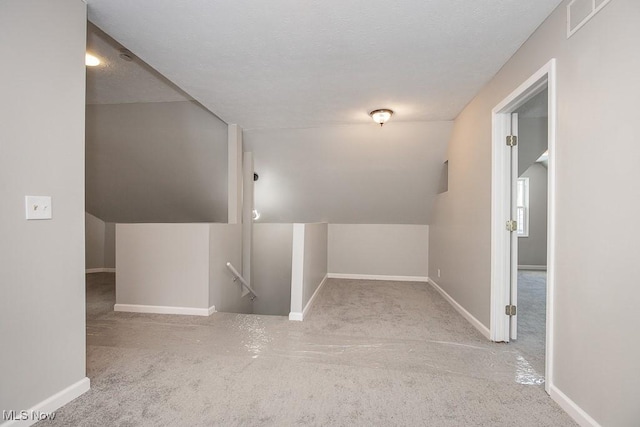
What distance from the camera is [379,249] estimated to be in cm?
567

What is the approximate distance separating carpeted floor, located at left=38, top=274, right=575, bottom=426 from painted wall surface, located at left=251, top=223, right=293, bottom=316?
198 centimetres

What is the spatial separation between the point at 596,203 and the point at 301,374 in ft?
6.40

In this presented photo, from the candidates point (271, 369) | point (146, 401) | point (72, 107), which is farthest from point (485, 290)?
point (72, 107)

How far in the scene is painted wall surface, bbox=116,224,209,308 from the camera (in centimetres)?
326

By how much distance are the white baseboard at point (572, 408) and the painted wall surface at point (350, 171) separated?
3.14 metres

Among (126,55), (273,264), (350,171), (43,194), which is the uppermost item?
(126,55)

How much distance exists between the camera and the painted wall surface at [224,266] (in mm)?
3373

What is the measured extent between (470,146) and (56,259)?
3.57 metres

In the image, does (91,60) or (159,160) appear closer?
(91,60)

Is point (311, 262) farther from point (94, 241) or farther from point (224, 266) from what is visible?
point (94, 241)

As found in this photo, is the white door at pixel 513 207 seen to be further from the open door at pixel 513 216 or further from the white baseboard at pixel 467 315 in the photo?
the white baseboard at pixel 467 315

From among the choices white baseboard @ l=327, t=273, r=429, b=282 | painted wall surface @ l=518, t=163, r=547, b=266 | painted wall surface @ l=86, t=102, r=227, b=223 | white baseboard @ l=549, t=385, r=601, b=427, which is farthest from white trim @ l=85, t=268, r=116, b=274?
painted wall surface @ l=518, t=163, r=547, b=266

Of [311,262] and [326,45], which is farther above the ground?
[326,45]

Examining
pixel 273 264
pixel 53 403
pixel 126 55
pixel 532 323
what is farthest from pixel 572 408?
→ pixel 273 264
